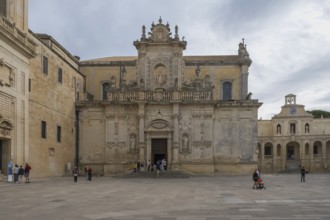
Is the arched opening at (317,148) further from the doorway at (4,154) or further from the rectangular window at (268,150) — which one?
the doorway at (4,154)

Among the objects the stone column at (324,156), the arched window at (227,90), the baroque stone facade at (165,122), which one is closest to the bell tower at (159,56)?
the baroque stone facade at (165,122)

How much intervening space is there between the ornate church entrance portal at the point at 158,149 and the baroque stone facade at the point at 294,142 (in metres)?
38.8

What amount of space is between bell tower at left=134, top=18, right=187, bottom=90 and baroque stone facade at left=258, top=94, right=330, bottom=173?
39048 mm

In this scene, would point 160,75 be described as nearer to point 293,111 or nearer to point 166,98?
point 166,98

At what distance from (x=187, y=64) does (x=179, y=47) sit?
583 cm

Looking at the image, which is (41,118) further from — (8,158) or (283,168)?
(283,168)

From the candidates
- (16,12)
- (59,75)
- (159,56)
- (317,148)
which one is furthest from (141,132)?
(317,148)

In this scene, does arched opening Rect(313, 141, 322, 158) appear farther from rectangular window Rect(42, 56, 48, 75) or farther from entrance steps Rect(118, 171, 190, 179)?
rectangular window Rect(42, 56, 48, 75)

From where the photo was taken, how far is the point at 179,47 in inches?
1895

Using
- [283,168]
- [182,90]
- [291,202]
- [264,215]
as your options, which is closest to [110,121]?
[182,90]

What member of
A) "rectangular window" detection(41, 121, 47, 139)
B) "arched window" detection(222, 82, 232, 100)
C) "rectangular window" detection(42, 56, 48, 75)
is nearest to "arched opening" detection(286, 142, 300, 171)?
"arched window" detection(222, 82, 232, 100)

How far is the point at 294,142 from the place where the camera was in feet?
267

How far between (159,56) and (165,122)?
7498 millimetres

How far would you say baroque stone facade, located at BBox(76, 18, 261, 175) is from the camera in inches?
1832
